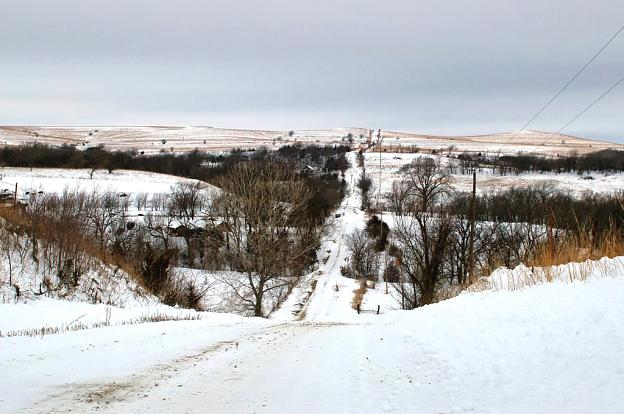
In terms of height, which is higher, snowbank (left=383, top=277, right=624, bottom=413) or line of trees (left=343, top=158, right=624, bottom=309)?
snowbank (left=383, top=277, right=624, bottom=413)

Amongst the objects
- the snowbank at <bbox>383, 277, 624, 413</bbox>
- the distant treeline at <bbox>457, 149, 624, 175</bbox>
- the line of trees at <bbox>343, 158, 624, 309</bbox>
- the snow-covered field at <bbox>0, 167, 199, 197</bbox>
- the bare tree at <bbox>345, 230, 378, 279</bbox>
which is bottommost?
the bare tree at <bbox>345, 230, 378, 279</bbox>

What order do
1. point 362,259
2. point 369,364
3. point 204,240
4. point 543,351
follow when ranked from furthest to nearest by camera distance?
point 362,259, point 204,240, point 369,364, point 543,351

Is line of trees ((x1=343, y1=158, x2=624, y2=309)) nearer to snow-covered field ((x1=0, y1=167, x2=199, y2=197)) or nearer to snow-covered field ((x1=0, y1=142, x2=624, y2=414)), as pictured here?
snow-covered field ((x1=0, y1=142, x2=624, y2=414))

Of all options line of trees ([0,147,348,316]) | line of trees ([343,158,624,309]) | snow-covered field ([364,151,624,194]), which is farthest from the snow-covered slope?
snow-covered field ([364,151,624,194])

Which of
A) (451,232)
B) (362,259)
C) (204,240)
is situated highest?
(451,232)

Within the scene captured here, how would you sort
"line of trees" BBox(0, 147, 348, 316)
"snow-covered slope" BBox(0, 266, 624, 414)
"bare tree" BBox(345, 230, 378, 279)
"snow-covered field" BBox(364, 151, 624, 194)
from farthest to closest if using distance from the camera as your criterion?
1. "snow-covered field" BBox(364, 151, 624, 194)
2. "bare tree" BBox(345, 230, 378, 279)
3. "line of trees" BBox(0, 147, 348, 316)
4. "snow-covered slope" BBox(0, 266, 624, 414)

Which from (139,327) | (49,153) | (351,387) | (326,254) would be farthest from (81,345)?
(49,153)

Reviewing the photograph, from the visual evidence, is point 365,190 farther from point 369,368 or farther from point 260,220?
point 369,368

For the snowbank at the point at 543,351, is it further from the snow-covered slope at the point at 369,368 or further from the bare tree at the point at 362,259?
the bare tree at the point at 362,259

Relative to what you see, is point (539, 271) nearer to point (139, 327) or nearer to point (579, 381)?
point (579, 381)

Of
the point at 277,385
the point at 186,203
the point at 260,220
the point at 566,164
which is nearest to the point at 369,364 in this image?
the point at 277,385

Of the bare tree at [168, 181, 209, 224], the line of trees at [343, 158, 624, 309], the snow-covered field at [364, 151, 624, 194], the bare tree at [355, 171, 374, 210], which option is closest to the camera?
the line of trees at [343, 158, 624, 309]

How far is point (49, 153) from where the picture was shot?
13738 cm

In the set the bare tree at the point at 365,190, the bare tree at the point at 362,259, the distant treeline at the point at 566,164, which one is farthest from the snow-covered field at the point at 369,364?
Answer: the distant treeline at the point at 566,164
